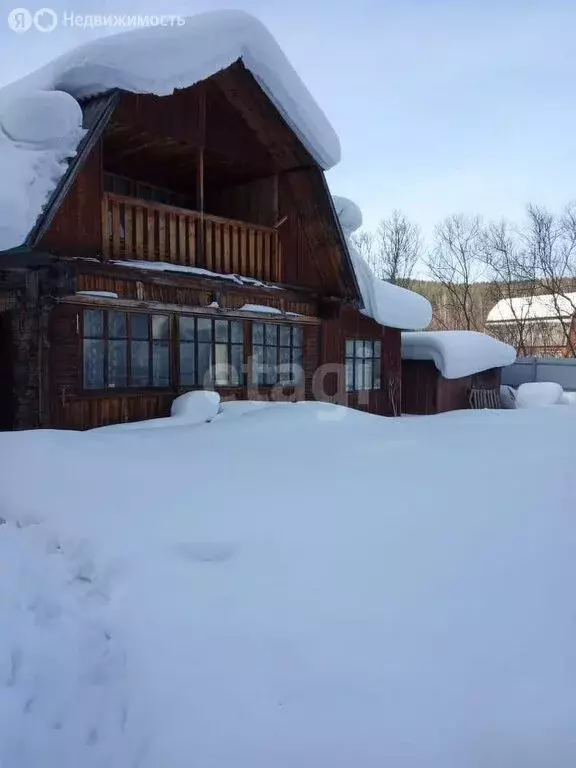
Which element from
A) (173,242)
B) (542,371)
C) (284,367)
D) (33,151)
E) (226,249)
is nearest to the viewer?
(33,151)

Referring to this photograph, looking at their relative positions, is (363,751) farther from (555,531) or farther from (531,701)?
(555,531)

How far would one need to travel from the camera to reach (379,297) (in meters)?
12.9

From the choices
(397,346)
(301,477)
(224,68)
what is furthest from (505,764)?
(397,346)

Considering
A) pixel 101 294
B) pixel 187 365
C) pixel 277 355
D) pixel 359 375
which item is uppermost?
pixel 101 294

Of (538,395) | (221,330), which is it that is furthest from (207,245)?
(538,395)

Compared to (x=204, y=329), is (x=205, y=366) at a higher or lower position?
lower

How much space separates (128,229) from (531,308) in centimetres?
3238

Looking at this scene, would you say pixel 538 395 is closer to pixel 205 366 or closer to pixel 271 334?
pixel 271 334

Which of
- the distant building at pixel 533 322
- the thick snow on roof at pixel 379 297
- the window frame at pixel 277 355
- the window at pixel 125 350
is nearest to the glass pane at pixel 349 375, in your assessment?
the thick snow on roof at pixel 379 297

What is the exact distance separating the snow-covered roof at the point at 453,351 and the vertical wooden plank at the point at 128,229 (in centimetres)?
868

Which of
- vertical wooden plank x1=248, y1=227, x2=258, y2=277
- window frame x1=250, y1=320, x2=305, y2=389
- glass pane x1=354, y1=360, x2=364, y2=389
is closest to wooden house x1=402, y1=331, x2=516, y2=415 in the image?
glass pane x1=354, y1=360, x2=364, y2=389

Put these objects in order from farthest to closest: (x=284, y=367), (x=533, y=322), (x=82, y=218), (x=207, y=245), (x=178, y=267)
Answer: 1. (x=533, y=322)
2. (x=284, y=367)
3. (x=207, y=245)
4. (x=178, y=267)
5. (x=82, y=218)

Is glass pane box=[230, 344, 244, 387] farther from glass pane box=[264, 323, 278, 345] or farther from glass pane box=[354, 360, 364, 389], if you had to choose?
glass pane box=[354, 360, 364, 389]

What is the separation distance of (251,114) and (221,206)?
7.20 ft
